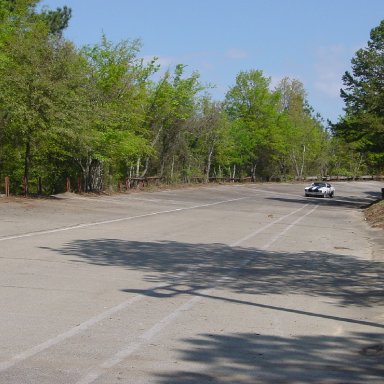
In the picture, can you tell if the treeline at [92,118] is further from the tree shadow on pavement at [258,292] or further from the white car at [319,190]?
the tree shadow on pavement at [258,292]

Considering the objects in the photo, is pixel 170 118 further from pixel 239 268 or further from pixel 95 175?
pixel 239 268

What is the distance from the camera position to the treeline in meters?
29.6

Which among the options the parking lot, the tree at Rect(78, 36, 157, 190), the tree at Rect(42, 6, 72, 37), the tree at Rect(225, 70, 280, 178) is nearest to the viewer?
the parking lot

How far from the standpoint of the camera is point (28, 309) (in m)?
7.83

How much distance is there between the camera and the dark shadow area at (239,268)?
1032cm

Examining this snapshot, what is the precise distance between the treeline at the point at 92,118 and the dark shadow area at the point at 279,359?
23.6 meters

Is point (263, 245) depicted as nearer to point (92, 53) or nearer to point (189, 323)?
point (189, 323)

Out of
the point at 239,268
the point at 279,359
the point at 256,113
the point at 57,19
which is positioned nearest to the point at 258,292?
the point at 239,268

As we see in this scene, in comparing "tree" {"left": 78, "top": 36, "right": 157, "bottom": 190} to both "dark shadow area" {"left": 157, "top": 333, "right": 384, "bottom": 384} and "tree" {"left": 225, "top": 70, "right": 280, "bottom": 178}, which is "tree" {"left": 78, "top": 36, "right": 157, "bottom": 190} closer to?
"dark shadow area" {"left": 157, "top": 333, "right": 384, "bottom": 384}

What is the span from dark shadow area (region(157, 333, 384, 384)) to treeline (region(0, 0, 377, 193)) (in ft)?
77.4

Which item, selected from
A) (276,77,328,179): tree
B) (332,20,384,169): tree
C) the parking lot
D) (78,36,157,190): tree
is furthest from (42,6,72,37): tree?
(276,77,328,179): tree

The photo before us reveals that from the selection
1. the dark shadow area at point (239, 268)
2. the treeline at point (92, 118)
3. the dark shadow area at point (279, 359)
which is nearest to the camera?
the dark shadow area at point (279, 359)

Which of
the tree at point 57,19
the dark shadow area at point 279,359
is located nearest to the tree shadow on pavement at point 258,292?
the dark shadow area at point 279,359

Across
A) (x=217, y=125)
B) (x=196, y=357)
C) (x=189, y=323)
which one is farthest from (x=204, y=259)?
(x=217, y=125)
